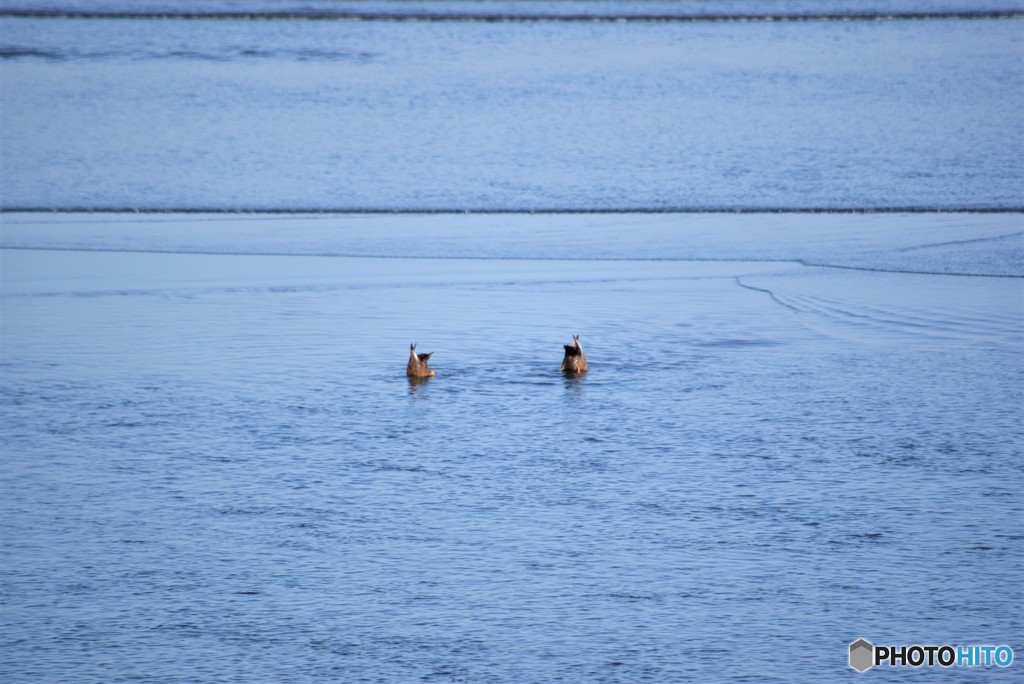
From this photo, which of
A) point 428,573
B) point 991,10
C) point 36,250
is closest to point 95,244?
point 36,250

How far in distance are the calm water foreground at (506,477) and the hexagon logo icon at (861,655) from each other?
0.05m

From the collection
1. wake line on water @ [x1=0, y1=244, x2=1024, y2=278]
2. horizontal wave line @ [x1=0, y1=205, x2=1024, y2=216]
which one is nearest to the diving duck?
wake line on water @ [x1=0, y1=244, x2=1024, y2=278]

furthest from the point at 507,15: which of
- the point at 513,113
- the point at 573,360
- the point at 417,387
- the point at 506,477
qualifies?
the point at 506,477

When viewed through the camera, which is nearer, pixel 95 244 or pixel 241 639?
pixel 241 639

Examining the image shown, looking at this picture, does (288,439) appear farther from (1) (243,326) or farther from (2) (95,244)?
(2) (95,244)

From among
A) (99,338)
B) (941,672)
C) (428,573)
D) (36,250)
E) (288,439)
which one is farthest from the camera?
(36,250)

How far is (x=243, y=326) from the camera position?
8.66 meters

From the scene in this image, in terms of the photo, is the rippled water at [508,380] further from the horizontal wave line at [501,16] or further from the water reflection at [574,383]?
the horizontal wave line at [501,16]

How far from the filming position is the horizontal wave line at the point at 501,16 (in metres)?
22.4

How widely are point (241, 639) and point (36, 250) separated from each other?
30.1 ft

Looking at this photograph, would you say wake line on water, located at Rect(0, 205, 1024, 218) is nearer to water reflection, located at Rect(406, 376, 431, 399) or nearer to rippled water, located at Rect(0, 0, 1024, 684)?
rippled water, located at Rect(0, 0, 1024, 684)

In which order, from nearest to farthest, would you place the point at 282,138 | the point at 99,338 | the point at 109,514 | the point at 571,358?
the point at 109,514
the point at 571,358
the point at 99,338
the point at 282,138

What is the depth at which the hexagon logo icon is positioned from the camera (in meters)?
3.76

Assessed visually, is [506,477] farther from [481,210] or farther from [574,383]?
[481,210]
